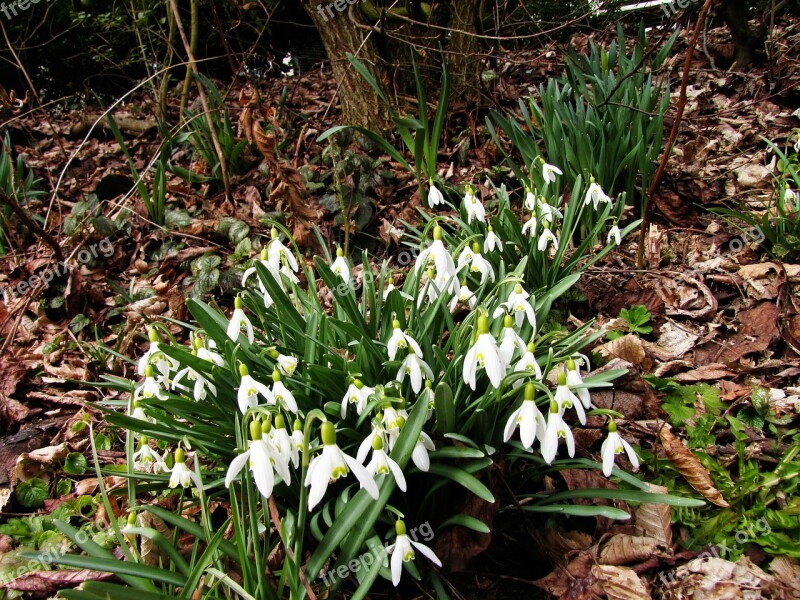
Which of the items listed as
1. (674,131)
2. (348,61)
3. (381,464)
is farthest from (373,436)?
(348,61)

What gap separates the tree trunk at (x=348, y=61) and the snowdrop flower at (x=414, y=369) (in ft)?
8.34

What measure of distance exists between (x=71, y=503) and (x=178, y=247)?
1853 millimetres

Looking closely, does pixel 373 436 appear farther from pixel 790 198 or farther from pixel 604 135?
pixel 790 198

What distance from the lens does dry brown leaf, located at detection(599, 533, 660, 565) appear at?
59.2 inches

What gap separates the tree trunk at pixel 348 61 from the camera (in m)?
3.59

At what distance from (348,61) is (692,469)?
9.92 ft

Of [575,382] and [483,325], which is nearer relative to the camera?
[483,325]

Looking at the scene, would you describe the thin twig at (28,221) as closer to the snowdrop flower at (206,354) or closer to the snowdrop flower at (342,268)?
the snowdrop flower at (206,354)

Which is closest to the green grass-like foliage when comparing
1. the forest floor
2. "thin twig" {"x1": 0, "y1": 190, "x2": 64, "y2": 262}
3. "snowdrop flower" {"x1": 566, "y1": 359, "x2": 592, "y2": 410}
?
the forest floor

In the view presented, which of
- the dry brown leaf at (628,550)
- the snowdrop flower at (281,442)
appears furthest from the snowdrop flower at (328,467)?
the dry brown leaf at (628,550)

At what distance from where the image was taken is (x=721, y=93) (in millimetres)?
4254

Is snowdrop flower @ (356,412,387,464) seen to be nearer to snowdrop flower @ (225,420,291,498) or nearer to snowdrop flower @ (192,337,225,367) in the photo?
snowdrop flower @ (225,420,291,498)

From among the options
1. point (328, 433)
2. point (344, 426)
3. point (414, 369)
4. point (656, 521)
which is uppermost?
point (328, 433)

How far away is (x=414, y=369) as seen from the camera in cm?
145
